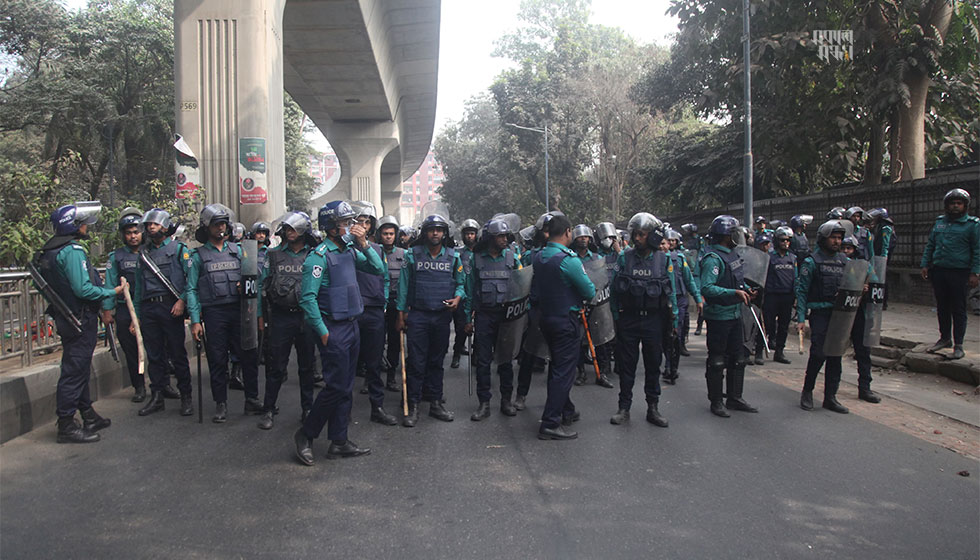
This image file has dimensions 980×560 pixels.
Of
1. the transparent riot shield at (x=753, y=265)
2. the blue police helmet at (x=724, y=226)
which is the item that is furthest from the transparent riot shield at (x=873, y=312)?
the blue police helmet at (x=724, y=226)

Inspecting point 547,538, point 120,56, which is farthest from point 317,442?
point 120,56

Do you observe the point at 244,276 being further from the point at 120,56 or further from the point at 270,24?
the point at 120,56

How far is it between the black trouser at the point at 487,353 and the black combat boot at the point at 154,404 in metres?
3.12

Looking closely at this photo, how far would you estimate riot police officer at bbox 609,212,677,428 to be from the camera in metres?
6.03

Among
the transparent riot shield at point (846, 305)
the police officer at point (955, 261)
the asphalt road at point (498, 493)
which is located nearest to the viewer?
the asphalt road at point (498, 493)

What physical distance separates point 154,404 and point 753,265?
6080mm

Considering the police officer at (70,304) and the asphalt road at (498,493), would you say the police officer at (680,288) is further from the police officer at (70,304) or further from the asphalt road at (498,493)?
the police officer at (70,304)

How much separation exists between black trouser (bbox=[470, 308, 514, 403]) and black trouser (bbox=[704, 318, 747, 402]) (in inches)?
76.3

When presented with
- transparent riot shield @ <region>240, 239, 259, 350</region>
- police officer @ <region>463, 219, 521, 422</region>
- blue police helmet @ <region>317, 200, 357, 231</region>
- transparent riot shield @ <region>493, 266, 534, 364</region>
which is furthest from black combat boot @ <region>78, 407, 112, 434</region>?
transparent riot shield @ <region>493, 266, 534, 364</region>

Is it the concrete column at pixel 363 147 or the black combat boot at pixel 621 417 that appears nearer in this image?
the black combat boot at pixel 621 417

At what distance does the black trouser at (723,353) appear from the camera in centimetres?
643

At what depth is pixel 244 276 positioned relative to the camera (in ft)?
21.1

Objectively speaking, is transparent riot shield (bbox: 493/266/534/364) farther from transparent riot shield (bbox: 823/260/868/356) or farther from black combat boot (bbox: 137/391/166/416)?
black combat boot (bbox: 137/391/166/416)

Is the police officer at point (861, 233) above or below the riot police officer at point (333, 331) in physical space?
above
